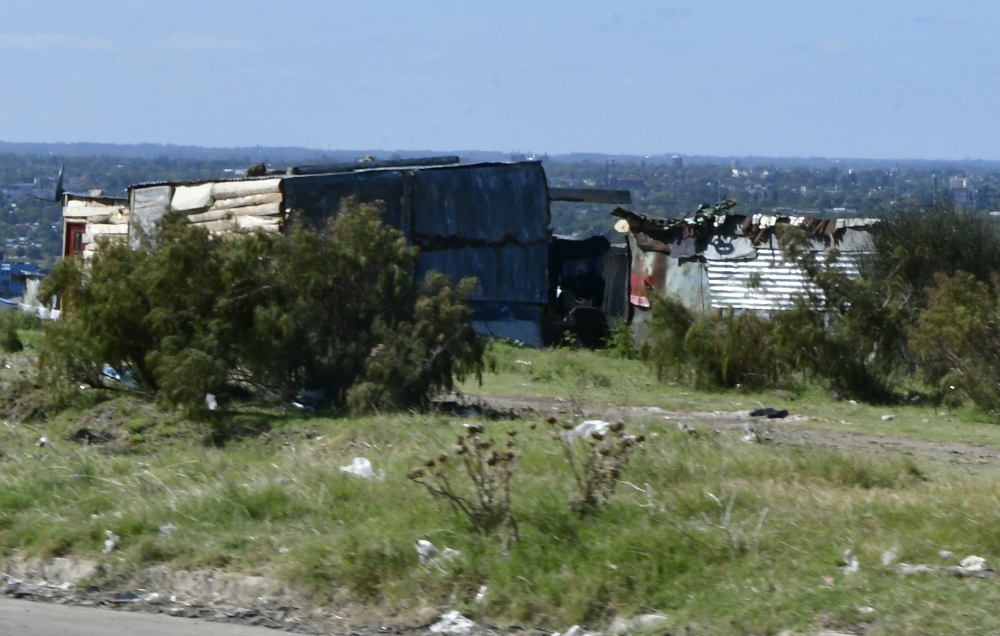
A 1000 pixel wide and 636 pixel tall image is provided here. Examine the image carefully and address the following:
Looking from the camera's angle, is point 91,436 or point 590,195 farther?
point 590,195

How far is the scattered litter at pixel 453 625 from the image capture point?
571 cm

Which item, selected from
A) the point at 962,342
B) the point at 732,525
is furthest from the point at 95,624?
the point at 962,342

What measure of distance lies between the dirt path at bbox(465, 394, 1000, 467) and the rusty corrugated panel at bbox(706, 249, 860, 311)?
605 cm

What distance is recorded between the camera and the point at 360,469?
25.5 ft

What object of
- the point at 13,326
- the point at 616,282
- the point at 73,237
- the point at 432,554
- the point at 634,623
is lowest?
the point at 13,326

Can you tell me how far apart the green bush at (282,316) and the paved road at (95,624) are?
13.2ft

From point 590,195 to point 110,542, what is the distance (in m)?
17.5

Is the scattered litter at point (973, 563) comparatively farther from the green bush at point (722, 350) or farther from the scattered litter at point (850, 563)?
the green bush at point (722, 350)

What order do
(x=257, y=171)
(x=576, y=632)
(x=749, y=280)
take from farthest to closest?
1. (x=257, y=171)
2. (x=749, y=280)
3. (x=576, y=632)

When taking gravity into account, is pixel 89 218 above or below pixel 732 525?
above

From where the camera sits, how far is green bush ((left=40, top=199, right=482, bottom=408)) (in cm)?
1019

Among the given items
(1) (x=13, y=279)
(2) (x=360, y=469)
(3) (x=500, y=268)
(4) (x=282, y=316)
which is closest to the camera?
(2) (x=360, y=469)

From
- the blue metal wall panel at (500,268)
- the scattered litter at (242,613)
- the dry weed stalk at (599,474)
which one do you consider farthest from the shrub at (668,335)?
the scattered litter at (242,613)

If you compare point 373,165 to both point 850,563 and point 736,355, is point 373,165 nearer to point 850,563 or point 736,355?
point 736,355
